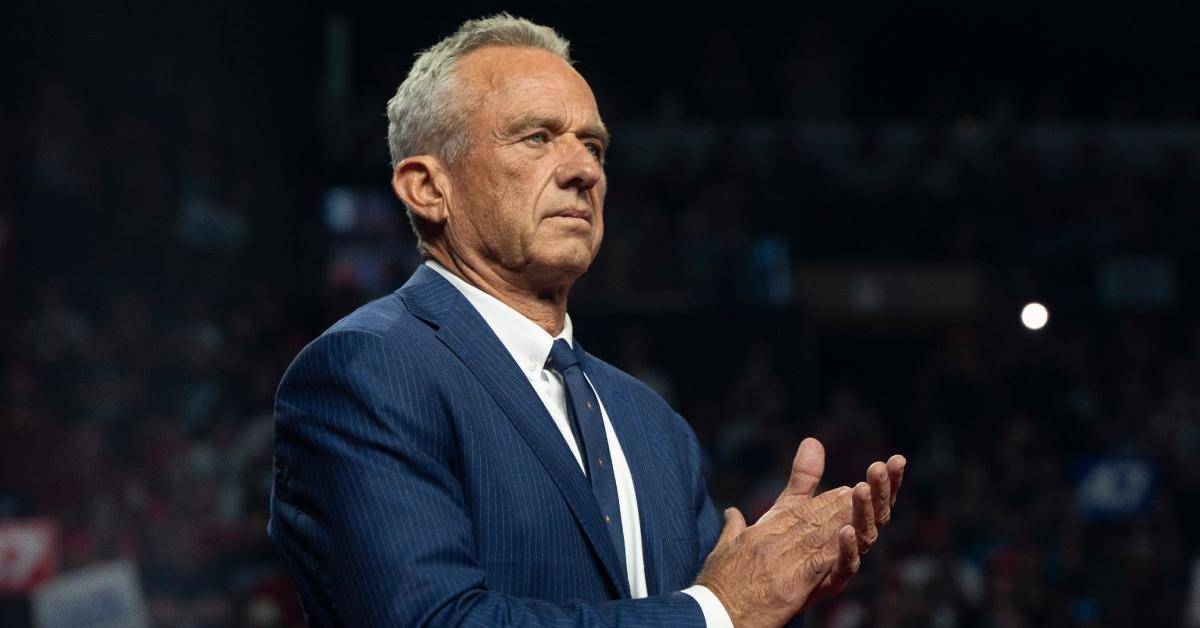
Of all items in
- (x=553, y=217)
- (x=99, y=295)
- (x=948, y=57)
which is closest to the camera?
(x=553, y=217)

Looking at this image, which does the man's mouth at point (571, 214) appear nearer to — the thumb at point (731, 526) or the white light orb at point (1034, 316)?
the thumb at point (731, 526)

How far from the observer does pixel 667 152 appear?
8.79 metres

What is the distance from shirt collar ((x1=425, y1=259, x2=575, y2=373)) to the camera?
1647 millimetres

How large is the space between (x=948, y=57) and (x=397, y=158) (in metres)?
8.68

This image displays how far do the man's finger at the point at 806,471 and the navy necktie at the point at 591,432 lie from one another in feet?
0.65

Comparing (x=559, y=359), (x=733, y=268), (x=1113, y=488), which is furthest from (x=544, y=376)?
(x=733, y=268)

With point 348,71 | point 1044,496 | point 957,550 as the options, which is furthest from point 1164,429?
point 348,71

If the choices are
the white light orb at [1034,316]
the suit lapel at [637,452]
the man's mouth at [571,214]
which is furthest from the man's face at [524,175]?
the white light orb at [1034,316]

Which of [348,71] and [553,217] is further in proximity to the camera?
[348,71]

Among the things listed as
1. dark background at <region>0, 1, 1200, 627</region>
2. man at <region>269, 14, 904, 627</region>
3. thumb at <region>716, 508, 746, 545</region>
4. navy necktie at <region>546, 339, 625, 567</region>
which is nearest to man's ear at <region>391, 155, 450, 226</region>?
man at <region>269, 14, 904, 627</region>

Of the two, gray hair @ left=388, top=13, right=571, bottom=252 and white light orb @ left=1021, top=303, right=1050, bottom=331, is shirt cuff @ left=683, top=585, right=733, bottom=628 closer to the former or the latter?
gray hair @ left=388, top=13, right=571, bottom=252

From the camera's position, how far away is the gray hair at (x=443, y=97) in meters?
1.67

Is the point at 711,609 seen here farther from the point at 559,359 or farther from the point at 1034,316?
the point at 1034,316

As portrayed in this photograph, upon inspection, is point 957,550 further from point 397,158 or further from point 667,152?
point 397,158
